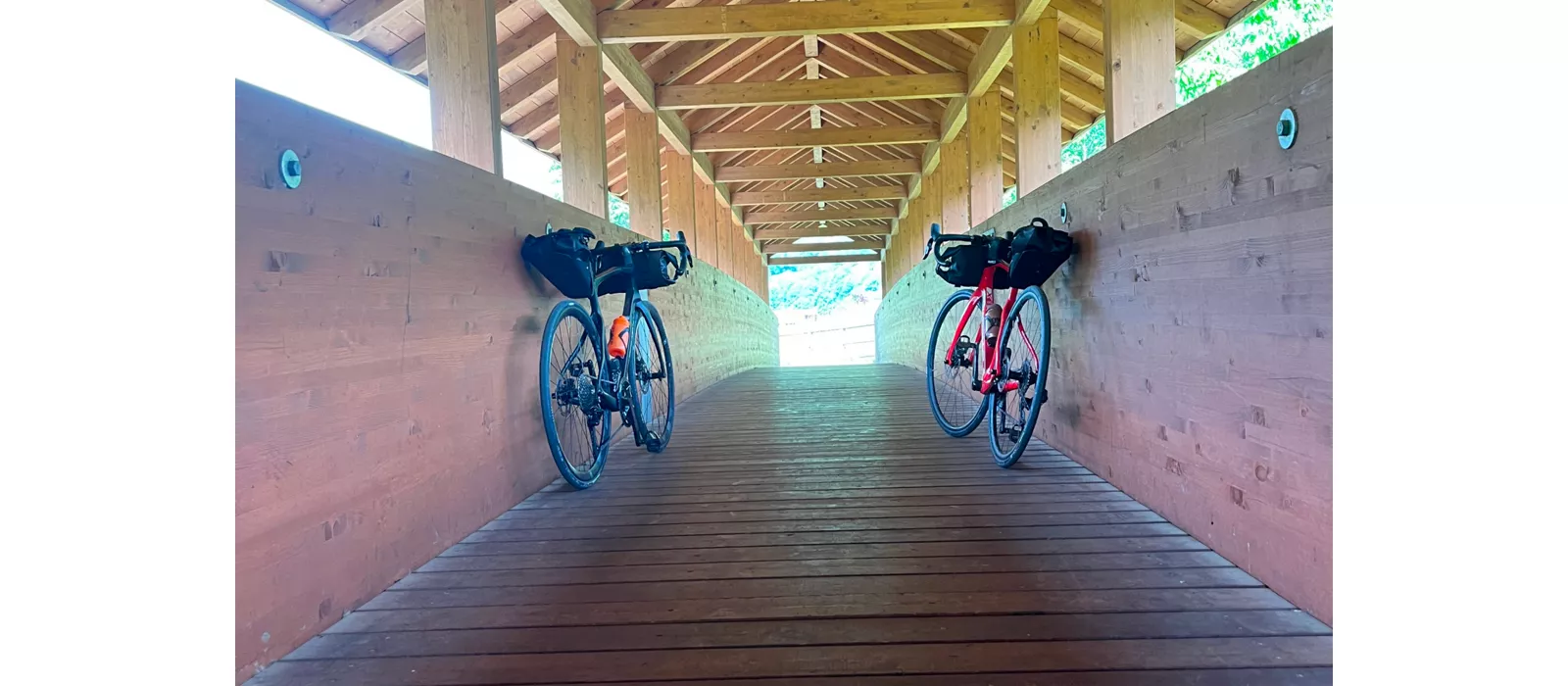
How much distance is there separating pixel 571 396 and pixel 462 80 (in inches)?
54.8

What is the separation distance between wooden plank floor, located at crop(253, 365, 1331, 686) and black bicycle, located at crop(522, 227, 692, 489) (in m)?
0.34

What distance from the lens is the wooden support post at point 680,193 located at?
777 centimetres

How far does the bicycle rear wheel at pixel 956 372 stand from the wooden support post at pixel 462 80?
96.4 inches

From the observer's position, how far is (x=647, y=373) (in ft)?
11.5

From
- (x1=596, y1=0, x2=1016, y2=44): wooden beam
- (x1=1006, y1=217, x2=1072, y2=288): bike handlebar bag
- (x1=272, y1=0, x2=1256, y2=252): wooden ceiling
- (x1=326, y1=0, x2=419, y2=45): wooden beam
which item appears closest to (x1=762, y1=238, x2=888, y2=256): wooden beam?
(x1=272, y1=0, x2=1256, y2=252): wooden ceiling

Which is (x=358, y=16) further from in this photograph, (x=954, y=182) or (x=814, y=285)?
(x=814, y=285)

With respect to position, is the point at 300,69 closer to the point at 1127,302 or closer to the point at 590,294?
the point at 590,294

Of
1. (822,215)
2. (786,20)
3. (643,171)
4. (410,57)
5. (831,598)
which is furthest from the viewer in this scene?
(822,215)

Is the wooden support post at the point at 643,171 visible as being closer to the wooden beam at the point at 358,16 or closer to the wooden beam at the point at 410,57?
the wooden beam at the point at 410,57

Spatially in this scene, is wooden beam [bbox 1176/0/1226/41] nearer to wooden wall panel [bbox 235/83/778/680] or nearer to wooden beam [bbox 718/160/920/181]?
wooden beam [bbox 718/160/920/181]

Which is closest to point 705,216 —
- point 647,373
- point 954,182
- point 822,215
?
point 954,182

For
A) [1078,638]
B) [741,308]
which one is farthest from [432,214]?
[741,308]

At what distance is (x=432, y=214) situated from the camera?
2203mm
